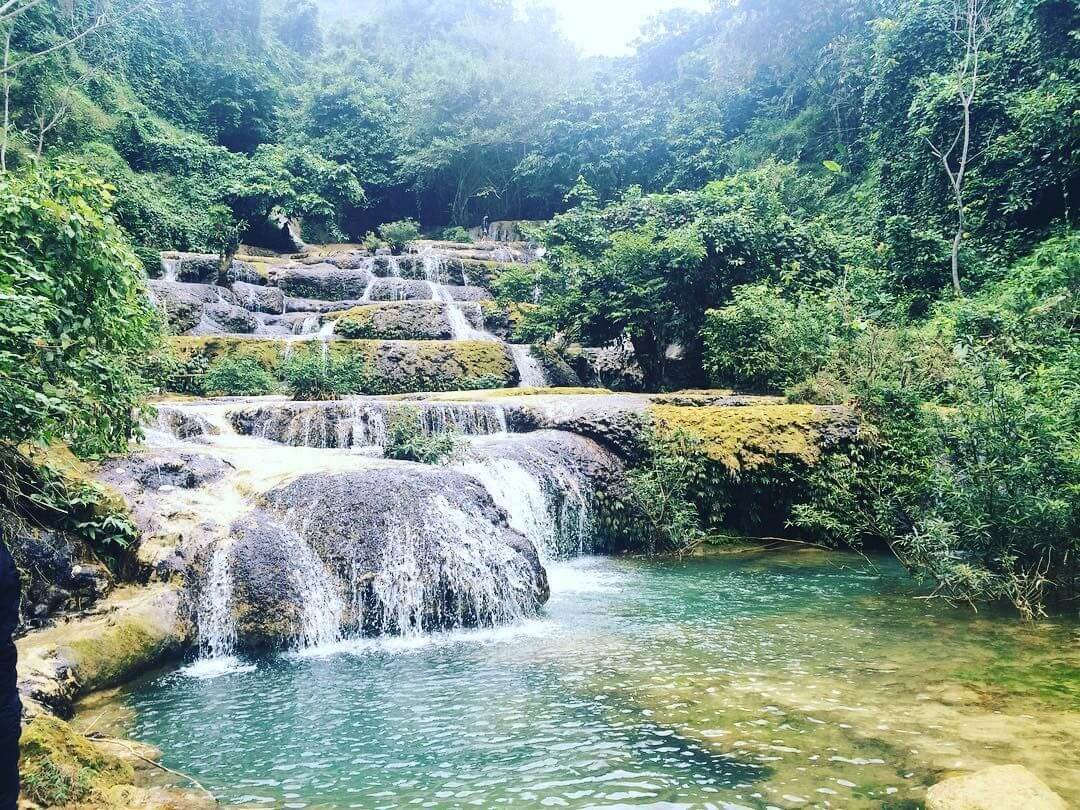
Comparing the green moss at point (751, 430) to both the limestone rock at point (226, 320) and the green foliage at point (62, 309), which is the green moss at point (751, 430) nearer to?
the green foliage at point (62, 309)

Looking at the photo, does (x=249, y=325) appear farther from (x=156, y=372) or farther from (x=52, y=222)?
(x=52, y=222)

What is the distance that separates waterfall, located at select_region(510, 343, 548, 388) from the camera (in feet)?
57.6

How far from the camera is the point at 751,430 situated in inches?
432

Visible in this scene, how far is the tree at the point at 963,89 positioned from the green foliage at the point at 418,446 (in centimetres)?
1183

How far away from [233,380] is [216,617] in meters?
9.68

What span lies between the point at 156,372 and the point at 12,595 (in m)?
11.5

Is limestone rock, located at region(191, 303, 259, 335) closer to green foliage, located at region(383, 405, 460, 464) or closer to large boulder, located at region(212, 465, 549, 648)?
green foliage, located at region(383, 405, 460, 464)

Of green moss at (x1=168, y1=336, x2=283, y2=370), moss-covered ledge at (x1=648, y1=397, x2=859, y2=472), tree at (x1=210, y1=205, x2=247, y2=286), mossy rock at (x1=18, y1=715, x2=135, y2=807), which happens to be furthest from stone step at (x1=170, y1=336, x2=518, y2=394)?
mossy rock at (x1=18, y1=715, x2=135, y2=807)

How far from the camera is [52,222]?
5.63 m

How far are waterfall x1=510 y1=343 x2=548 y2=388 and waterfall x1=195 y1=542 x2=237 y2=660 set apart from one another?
11.5 metres

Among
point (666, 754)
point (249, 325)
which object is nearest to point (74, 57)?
point (249, 325)

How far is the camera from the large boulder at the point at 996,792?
3.12 m

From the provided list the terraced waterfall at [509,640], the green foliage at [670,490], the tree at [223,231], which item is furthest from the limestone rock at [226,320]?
the green foliage at [670,490]

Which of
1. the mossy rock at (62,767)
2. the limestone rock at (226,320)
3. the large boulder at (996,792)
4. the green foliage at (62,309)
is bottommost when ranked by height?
the large boulder at (996,792)
